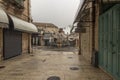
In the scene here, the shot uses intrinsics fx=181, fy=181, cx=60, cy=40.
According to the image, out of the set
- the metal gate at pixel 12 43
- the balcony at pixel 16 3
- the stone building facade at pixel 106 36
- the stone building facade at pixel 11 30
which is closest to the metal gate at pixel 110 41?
the stone building facade at pixel 106 36

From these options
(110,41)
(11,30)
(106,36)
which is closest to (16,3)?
(11,30)

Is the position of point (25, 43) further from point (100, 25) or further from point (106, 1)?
point (106, 1)

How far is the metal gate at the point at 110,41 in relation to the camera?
6.79 metres

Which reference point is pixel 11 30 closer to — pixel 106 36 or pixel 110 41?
pixel 106 36

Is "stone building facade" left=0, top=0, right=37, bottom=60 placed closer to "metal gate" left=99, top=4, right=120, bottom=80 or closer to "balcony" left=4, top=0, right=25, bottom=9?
"balcony" left=4, top=0, right=25, bottom=9

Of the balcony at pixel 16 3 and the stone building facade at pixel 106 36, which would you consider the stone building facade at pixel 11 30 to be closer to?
the balcony at pixel 16 3

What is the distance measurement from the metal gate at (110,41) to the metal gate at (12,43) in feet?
23.3

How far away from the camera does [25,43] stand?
18844 mm

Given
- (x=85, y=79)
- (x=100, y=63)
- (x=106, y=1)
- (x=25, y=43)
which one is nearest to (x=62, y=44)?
(x=25, y=43)

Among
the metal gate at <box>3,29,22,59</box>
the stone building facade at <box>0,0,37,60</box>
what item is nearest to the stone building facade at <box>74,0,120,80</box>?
the stone building facade at <box>0,0,37,60</box>

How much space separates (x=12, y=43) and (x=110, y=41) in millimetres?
9114

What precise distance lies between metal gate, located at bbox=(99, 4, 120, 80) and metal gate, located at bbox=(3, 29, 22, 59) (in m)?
7.09

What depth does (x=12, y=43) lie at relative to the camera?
14586 mm

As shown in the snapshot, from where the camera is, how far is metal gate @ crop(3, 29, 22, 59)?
13249mm
